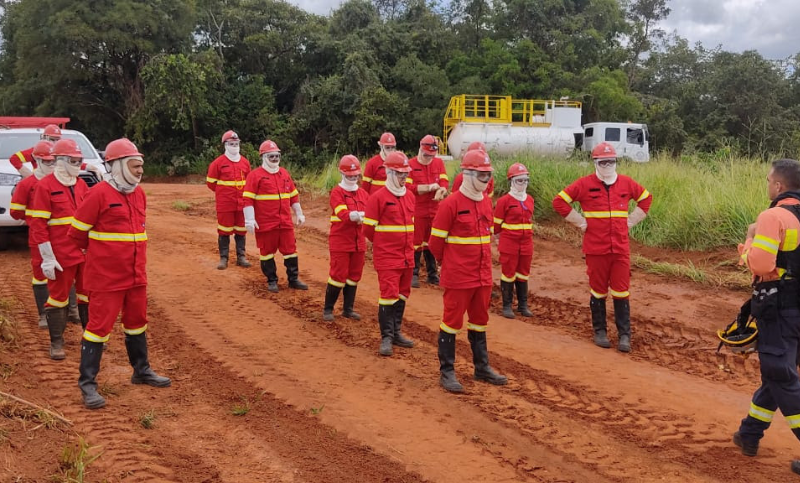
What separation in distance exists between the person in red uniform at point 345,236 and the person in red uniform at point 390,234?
742 mm

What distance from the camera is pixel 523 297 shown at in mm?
8914

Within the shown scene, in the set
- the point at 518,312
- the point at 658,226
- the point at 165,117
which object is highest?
the point at 165,117

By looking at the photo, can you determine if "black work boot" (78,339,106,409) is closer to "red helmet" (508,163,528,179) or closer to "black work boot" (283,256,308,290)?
"black work boot" (283,256,308,290)

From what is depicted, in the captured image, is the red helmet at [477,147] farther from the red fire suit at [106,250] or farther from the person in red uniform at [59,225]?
the person in red uniform at [59,225]

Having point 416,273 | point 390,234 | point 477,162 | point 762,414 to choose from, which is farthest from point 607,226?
point 416,273

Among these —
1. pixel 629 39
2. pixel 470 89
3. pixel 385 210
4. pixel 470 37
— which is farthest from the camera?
pixel 629 39

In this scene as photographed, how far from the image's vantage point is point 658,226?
11.6 metres

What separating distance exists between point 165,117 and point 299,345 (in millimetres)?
23456

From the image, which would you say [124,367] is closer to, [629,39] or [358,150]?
[358,150]

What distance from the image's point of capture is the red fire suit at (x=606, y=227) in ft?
24.0

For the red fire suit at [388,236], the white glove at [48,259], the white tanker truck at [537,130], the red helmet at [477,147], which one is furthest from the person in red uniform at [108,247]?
the white tanker truck at [537,130]

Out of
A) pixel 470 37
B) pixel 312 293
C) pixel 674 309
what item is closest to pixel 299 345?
pixel 312 293

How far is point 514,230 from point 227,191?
188 inches

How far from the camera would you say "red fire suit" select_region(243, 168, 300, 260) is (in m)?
8.95
